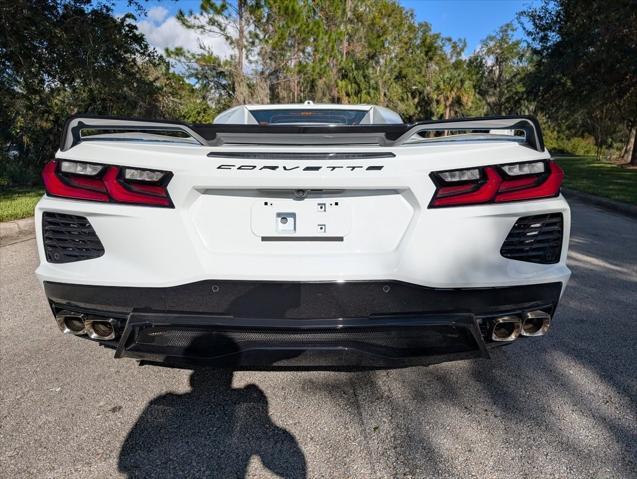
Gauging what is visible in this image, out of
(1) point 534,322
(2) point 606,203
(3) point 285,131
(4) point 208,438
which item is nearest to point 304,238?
(3) point 285,131

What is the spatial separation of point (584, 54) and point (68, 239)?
56.8ft

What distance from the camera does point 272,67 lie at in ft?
93.4

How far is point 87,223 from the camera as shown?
2.00 m

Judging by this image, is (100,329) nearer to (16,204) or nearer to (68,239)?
Answer: (68,239)

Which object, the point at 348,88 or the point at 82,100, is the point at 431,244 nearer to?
the point at 82,100

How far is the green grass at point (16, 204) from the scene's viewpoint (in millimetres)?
7004

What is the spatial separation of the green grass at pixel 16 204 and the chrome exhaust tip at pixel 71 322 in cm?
585

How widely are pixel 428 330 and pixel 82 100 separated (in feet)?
39.9

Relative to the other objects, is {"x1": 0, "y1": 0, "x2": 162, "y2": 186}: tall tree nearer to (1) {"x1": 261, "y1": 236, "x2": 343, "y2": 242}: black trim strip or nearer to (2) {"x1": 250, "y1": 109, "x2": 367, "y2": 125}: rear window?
(2) {"x1": 250, "y1": 109, "x2": 367, "y2": 125}: rear window

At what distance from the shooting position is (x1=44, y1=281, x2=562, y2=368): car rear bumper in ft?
6.37

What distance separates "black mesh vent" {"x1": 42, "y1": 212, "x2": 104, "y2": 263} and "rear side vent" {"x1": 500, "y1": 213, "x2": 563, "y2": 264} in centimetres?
179

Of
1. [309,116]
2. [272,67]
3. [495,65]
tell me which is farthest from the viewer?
[495,65]

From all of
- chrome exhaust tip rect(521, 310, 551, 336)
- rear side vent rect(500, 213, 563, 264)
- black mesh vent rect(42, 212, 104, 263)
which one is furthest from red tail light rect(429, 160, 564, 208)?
black mesh vent rect(42, 212, 104, 263)

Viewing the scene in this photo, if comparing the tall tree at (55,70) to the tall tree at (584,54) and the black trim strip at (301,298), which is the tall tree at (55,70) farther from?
the tall tree at (584,54)
